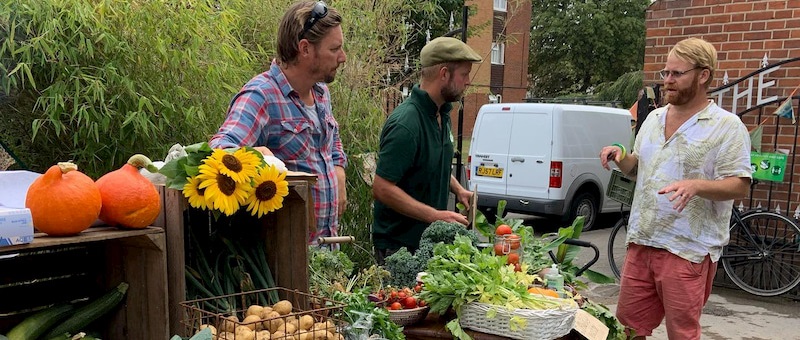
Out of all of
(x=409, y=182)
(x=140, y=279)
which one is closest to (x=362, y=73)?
(x=409, y=182)

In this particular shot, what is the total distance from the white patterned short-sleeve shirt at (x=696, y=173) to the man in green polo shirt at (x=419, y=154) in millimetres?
946

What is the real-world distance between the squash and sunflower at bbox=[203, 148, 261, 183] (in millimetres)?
162

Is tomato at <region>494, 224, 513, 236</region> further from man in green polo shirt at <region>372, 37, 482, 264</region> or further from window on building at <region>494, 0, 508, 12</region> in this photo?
window on building at <region>494, 0, 508, 12</region>

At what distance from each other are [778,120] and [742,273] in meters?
1.56

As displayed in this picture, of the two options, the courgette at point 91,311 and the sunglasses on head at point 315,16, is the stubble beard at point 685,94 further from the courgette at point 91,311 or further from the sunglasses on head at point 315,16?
the courgette at point 91,311

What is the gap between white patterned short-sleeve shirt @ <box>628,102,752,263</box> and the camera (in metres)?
3.05

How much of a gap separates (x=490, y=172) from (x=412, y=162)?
7.38 metres

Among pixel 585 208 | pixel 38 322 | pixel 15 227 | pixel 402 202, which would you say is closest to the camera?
pixel 15 227

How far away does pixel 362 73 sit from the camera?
4824 mm

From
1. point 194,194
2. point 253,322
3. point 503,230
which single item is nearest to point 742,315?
point 503,230

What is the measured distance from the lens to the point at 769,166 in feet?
19.0

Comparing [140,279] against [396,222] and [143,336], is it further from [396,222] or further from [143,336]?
[396,222]

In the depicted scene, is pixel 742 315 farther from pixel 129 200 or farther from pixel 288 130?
pixel 129 200

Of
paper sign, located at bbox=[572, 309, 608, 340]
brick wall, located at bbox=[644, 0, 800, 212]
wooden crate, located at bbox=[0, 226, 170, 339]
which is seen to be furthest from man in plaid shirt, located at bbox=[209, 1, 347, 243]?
brick wall, located at bbox=[644, 0, 800, 212]
